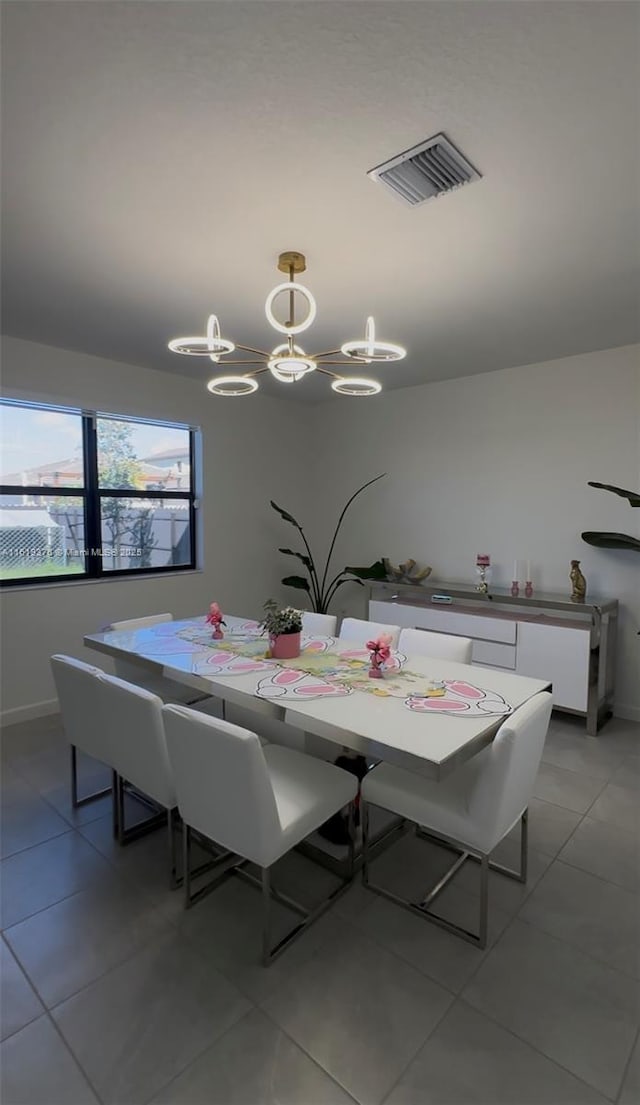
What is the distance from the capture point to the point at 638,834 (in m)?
2.29

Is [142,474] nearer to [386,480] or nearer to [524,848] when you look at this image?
[386,480]

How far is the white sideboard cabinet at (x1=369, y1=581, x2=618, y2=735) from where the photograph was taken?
3279 mm

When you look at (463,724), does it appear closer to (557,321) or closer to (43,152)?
(43,152)

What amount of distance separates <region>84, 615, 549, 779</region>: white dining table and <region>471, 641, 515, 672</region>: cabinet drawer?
141 centimetres

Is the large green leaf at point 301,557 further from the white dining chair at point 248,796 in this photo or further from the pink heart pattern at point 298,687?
the white dining chair at point 248,796

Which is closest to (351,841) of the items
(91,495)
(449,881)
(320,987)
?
(449,881)

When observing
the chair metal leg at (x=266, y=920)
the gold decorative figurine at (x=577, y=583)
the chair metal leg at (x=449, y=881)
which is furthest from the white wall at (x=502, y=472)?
the chair metal leg at (x=266, y=920)

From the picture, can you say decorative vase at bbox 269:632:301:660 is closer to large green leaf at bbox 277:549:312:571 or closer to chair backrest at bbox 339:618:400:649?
chair backrest at bbox 339:618:400:649

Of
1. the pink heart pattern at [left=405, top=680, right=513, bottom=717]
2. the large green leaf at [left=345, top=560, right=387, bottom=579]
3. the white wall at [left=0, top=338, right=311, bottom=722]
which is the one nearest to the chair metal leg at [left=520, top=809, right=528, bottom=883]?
the pink heart pattern at [left=405, top=680, right=513, bottom=717]

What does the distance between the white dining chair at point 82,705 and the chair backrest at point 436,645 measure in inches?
55.6

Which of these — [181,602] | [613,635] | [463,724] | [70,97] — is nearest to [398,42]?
[70,97]

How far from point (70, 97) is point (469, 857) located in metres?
2.98

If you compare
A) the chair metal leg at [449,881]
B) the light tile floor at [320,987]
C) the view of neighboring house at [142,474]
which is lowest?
the light tile floor at [320,987]

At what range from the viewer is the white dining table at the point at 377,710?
1506 millimetres
